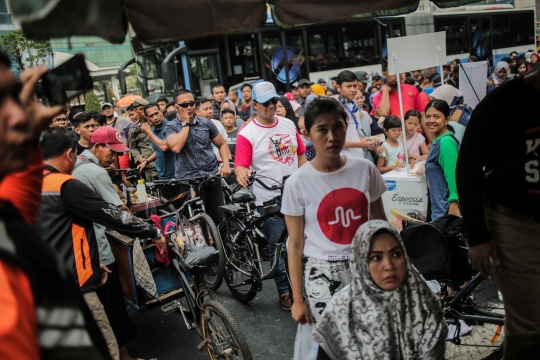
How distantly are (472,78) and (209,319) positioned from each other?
608 cm

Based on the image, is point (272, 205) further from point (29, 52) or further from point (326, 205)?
point (29, 52)

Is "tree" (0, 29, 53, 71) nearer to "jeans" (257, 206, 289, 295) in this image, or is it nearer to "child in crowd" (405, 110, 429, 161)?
"jeans" (257, 206, 289, 295)

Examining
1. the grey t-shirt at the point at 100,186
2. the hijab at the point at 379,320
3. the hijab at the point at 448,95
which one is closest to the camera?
the hijab at the point at 379,320

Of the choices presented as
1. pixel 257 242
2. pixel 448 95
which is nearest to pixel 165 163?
pixel 257 242

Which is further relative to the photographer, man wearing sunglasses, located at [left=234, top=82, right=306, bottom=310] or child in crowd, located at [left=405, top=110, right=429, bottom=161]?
child in crowd, located at [left=405, top=110, right=429, bottom=161]

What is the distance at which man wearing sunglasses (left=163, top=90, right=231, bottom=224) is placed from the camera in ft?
19.1

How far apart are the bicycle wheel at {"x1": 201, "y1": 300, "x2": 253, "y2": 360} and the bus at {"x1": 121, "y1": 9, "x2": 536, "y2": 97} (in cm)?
854

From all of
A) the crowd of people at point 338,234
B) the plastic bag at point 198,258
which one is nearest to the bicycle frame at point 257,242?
the plastic bag at point 198,258

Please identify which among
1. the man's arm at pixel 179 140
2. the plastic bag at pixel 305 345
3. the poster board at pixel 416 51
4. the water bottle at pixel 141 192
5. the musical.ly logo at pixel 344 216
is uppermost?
the poster board at pixel 416 51

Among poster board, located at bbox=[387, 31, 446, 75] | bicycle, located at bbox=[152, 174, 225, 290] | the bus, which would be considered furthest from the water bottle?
the bus

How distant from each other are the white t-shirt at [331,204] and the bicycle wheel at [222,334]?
111cm

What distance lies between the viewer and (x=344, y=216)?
8.98 ft

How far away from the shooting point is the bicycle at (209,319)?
3.51 meters

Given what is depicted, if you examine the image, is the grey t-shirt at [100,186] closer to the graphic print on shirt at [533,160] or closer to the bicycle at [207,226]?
the bicycle at [207,226]
